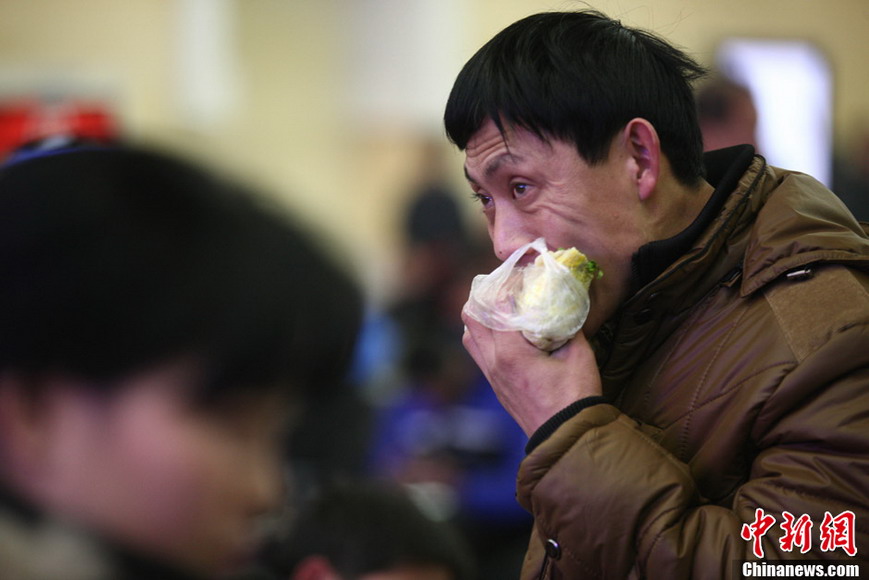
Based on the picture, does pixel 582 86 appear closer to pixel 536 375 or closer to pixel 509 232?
pixel 509 232

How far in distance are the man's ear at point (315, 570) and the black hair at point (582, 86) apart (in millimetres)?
1121

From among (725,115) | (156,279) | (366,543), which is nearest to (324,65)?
(725,115)

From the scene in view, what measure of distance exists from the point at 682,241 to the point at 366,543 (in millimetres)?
1139

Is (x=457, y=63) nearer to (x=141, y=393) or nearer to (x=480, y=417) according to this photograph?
(x=480, y=417)

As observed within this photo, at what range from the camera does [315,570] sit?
2340 mm

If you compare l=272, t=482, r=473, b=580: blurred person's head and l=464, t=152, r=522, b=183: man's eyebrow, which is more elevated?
l=464, t=152, r=522, b=183: man's eyebrow

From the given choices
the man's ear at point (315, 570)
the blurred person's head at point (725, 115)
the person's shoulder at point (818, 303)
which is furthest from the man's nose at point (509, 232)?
the blurred person's head at point (725, 115)

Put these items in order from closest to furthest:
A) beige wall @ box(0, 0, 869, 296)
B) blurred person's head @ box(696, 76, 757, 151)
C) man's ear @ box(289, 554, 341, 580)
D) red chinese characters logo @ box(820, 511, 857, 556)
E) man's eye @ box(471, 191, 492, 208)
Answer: red chinese characters logo @ box(820, 511, 857, 556), man's eye @ box(471, 191, 492, 208), man's ear @ box(289, 554, 341, 580), blurred person's head @ box(696, 76, 757, 151), beige wall @ box(0, 0, 869, 296)

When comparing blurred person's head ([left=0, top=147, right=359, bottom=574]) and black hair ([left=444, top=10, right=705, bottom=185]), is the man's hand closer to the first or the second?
black hair ([left=444, top=10, right=705, bottom=185])

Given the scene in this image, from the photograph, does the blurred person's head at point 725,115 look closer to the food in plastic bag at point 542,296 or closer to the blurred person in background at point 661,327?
the blurred person in background at point 661,327

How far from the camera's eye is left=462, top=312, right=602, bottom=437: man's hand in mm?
1589

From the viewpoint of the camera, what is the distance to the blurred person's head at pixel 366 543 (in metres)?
2.34

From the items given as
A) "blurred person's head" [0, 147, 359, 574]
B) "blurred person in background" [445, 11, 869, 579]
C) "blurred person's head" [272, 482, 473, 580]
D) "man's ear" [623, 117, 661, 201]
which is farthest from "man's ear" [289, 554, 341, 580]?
"blurred person's head" [0, 147, 359, 574]

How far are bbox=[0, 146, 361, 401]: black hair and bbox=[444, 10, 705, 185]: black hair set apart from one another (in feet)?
2.81
